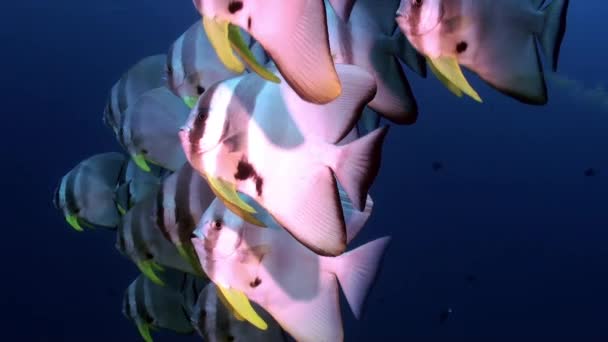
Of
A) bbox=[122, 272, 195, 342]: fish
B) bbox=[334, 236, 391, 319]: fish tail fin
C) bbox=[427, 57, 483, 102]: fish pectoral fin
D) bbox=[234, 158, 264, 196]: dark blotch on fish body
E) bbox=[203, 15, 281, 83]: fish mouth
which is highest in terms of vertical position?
bbox=[203, 15, 281, 83]: fish mouth

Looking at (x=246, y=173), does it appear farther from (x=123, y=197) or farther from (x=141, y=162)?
(x=123, y=197)

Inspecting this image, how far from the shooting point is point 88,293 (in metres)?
9.41

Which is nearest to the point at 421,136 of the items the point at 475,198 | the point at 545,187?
the point at 475,198

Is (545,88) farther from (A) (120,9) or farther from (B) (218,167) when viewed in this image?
(A) (120,9)

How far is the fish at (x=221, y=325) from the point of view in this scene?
1.94 meters

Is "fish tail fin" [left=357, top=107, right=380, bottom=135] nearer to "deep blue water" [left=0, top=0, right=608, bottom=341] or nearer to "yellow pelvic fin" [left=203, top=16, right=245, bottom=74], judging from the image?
"yellow pelvic fin" [left=203, top=16, right=245, bottom=74]

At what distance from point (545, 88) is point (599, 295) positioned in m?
10.2

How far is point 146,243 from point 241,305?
0.83 meters

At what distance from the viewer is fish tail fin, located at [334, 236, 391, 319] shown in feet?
4.42

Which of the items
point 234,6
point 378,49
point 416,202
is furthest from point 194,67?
point 416,202

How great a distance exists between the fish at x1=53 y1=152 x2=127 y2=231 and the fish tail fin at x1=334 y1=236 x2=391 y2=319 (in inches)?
65.0

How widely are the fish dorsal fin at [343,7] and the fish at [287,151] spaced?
0.33 m

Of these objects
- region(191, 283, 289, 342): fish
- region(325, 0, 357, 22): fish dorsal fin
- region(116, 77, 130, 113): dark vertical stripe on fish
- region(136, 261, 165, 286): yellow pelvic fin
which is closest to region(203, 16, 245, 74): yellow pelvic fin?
region(325, 0, 357, 22): fish dorsal fin

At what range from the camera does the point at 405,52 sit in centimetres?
142
